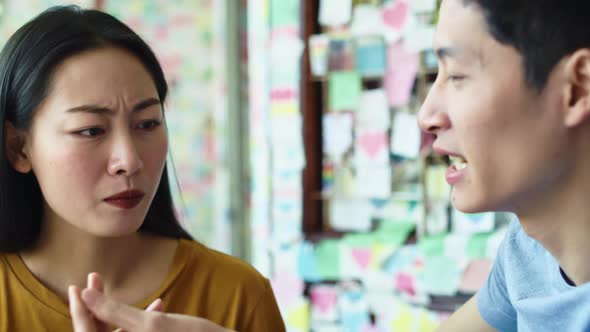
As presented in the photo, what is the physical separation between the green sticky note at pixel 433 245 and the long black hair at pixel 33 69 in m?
1.88

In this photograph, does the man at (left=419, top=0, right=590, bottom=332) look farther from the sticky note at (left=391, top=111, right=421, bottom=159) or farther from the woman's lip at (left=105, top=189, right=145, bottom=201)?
the sticky note at (left=391, top=111, right=421, bottom=159)

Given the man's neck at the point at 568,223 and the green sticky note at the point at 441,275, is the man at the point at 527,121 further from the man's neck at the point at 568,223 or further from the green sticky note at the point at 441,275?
the green sticky note at the point at 441,275

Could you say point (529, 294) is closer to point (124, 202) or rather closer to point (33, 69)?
point (124, 202)

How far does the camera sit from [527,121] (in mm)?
921

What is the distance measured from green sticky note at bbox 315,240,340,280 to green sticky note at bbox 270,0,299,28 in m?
1.10

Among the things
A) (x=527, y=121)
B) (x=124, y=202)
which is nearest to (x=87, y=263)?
(x=124, y=202)

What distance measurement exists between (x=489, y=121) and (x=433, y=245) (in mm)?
2102

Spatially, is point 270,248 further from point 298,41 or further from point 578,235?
point 578,235

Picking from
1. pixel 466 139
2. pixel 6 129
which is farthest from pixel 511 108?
pixel 6 129

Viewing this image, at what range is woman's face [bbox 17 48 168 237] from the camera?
1.16m

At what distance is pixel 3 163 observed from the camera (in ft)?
4.14

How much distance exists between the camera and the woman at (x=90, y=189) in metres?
1.17

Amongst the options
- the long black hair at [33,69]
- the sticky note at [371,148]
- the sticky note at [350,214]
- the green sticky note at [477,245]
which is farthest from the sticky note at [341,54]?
the long black hair at [33,69]

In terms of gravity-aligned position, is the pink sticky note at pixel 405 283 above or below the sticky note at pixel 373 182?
below
